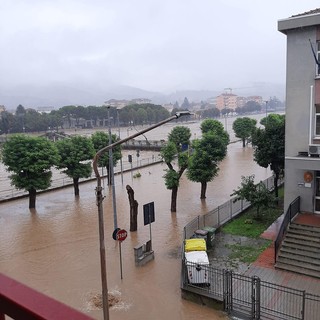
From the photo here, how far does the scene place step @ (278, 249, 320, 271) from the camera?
13.3 m

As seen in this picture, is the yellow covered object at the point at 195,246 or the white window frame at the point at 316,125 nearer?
the yellow covered object at the point at 195,246

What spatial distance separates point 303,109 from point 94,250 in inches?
435

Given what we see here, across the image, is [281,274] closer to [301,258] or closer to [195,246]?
[301,258]

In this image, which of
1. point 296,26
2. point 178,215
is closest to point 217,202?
point 178,215

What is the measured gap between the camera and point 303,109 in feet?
51.9

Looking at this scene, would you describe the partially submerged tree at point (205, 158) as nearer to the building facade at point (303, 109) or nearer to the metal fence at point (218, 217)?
the metal fence at point (218, 217)

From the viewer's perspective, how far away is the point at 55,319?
5.01 feet

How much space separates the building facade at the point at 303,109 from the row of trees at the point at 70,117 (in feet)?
316

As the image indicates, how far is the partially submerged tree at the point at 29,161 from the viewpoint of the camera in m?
24.4

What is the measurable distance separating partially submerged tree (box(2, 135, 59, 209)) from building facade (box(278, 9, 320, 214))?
15756 mm

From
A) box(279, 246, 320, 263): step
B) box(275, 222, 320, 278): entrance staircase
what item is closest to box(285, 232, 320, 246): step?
box(275, 222, 320, 278): entrance staircase

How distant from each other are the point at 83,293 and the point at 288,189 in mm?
9637

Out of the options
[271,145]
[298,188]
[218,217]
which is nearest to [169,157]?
[218,217]

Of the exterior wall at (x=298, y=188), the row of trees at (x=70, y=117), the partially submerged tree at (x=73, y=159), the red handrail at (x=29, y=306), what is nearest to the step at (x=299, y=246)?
the exterior wall at (x=298, y=188)
